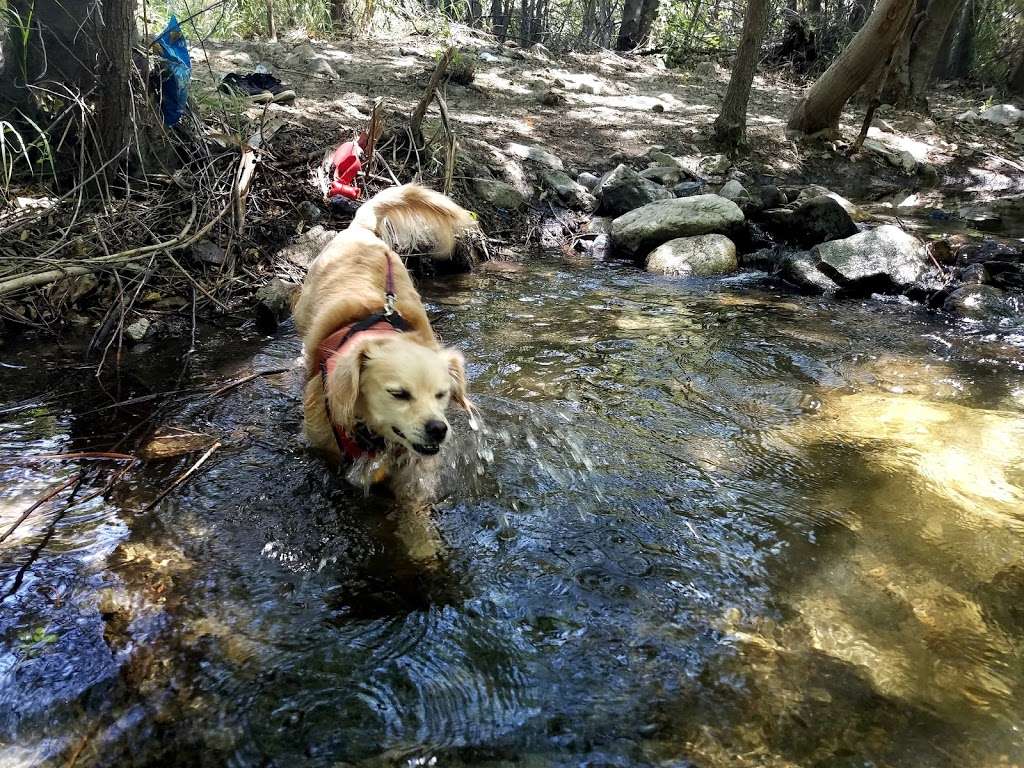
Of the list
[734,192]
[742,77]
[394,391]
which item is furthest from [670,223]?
[394,391]

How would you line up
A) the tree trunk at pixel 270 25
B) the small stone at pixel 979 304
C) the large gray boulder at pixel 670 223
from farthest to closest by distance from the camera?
1. the tree trunk at pixel 270 25
2. the large gray boulder at pixel 670 223
3. the small stone at pixel 979 304

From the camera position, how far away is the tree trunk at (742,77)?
9.37 meters

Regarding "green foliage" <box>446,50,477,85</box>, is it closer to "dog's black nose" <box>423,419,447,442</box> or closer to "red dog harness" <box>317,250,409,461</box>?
"red dog harness" <box>317,250,409,461</box>

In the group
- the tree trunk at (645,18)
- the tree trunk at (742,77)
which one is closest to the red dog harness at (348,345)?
the tree trunk at (742,77)

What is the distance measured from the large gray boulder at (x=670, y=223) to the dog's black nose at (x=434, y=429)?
5.11 m

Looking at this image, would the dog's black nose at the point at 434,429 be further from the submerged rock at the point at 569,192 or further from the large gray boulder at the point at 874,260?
the submerged rock at the point at 569,192

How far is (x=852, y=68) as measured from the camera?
33.7 feet

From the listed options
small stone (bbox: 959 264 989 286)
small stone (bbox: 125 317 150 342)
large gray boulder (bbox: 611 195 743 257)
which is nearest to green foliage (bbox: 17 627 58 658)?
small stone (bbox: 125 317 150 342)

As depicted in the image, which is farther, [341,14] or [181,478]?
[341,14]

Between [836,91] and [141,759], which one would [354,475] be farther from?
[836,91]

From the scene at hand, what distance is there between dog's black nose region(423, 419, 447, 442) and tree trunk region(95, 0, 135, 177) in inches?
146

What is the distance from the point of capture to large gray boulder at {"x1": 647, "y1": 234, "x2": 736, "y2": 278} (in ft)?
23.0

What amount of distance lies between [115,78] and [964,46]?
875 inches

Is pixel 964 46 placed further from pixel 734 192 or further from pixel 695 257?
pixel 695 257
